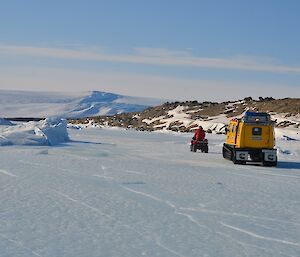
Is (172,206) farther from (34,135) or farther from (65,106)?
(65,106)

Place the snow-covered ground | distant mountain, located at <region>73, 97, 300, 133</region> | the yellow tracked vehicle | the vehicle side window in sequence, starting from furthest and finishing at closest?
1. distant mountain, located at <region>73, 97, 300, 133</region>
2. the vehicle side window
3. the yellow tracked vehicle
4. the snow-covered ground

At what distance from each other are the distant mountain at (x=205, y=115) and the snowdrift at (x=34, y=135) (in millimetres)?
20890

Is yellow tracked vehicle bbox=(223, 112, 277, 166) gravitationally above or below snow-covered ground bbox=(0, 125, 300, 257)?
above

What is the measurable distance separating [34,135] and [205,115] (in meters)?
38.2

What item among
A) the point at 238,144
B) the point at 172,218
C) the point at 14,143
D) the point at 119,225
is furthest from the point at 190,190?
the point at 14,143

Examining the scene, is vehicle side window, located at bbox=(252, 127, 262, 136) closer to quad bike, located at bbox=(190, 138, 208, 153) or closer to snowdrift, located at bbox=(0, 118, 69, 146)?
quad bike, located at bbox=(190, 138, 208, 153)

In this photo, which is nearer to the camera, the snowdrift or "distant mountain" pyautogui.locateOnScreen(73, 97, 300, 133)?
the snowdrift

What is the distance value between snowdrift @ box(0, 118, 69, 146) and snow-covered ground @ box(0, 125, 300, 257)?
8496 millimetres

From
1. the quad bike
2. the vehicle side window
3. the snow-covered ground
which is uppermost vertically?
the vehicle side window

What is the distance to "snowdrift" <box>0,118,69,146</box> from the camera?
2375 centimetres

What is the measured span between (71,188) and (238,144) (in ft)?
28.9

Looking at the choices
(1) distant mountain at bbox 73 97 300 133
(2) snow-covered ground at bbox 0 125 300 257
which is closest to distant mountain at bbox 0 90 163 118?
(1) distant mountain at bbox 73 97 300 133

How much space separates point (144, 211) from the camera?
28.5 ft

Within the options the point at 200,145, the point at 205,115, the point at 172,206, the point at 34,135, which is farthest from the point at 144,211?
the point at 205,115
